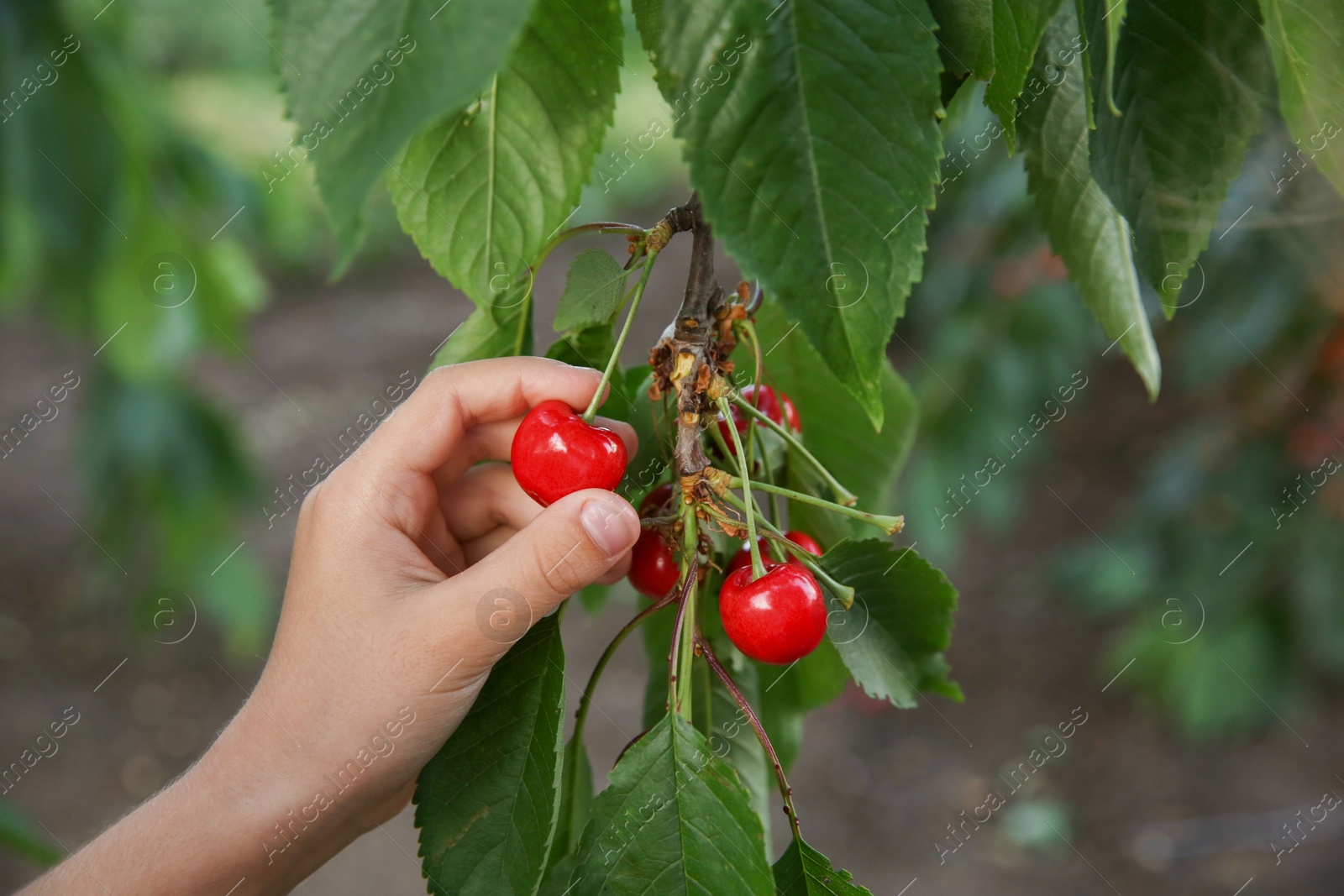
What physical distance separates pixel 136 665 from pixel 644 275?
3.33 meters

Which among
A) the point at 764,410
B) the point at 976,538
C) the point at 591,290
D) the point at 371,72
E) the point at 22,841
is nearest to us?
the point at 371,72

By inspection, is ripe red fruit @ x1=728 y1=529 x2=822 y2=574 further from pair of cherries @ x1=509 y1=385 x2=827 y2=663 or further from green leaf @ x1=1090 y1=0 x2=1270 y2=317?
green leaf @ x1=1090 y1=0 x2=1270 y2=317

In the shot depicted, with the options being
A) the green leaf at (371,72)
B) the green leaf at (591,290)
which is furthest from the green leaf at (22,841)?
the green leaf at (371,72)

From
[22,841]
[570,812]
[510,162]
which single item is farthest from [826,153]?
[22,841]

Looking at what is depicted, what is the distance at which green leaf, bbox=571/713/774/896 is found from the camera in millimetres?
435

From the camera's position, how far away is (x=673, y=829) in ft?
1.48

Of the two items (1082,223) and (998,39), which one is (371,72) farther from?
(1082,223)

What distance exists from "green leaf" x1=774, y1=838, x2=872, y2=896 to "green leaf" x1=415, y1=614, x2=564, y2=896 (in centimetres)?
12

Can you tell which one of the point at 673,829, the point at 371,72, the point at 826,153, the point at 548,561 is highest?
the point at 371,72

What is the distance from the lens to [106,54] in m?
1.46

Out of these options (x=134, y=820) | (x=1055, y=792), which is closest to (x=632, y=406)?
(x=134, y=820)

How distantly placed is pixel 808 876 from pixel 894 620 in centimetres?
14

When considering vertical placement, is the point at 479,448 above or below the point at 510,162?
below

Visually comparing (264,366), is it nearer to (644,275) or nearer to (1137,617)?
(1137,617)
